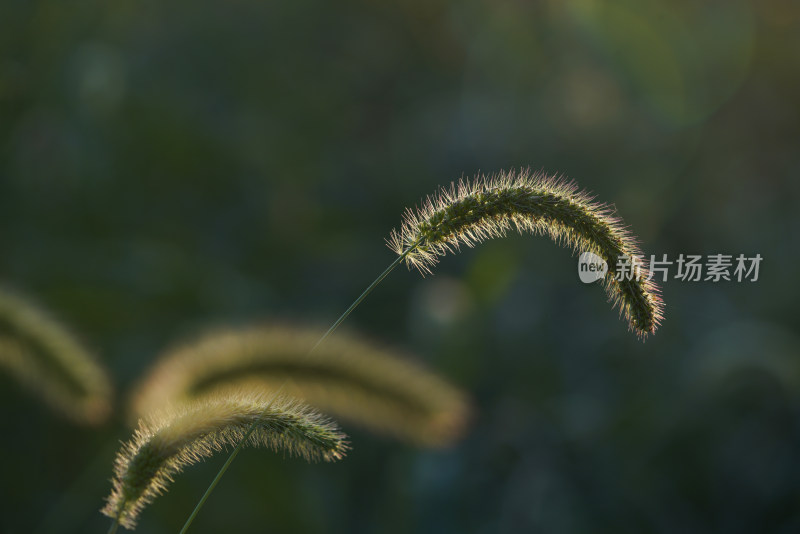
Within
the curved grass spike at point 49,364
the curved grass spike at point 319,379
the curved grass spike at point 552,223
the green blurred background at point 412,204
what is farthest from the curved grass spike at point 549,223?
the green blurred background at point 412,204

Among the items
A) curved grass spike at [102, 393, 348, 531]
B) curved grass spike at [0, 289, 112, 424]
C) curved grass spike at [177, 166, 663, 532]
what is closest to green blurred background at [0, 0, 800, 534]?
curved grass spike at [0, 289, 112, 424]

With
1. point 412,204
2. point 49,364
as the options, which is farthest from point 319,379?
point 412,204

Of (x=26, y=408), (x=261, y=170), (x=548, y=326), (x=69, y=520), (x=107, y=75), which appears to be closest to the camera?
(x=69, y=520)

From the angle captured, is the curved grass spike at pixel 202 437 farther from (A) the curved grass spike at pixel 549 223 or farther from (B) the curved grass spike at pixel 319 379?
(B) the curved grass spike at pixel 319 379

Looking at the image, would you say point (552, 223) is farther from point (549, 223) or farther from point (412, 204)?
point (412, 204)

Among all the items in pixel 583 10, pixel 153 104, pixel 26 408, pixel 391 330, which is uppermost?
pixel 583 10

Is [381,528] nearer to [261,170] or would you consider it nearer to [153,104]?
[261,170]

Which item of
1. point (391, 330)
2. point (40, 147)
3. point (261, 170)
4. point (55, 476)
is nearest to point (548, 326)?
point (391, 330)

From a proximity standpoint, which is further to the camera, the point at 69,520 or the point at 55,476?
the point at 55,476
